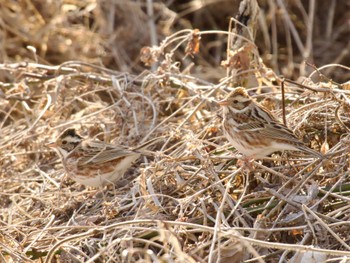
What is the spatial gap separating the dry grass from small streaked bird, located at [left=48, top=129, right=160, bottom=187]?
12 cm

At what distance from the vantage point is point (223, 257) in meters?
4.91

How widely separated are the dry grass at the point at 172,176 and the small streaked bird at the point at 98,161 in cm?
12

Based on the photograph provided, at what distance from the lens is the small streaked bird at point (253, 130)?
5.45 m

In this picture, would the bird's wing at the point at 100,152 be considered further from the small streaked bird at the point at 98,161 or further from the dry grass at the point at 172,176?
the dry grass at the point at 172,176

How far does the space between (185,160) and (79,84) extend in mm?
2073

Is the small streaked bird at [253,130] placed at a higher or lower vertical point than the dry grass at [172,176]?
higher

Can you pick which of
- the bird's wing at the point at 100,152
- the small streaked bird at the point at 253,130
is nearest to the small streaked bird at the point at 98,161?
the bird's wing at the point at 100,152

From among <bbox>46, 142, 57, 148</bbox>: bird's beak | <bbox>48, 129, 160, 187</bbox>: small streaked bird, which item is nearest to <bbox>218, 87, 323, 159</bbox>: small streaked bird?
<bbox>48, 129, 160, 187</bbox>: small streaked bird

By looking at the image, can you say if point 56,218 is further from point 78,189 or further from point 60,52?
point 60,52

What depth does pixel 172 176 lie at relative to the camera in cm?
586

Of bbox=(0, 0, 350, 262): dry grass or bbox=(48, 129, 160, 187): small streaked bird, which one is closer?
bbox=(0, 0, 350, 262): dry grass

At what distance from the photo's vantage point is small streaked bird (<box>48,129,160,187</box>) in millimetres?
6273

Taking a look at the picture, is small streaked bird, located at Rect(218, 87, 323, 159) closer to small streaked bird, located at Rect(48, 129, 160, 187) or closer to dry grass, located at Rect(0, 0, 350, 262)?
dry grass, located at Rect(0, 0, 350, 262)

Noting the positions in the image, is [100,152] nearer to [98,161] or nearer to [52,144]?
[98,161]
